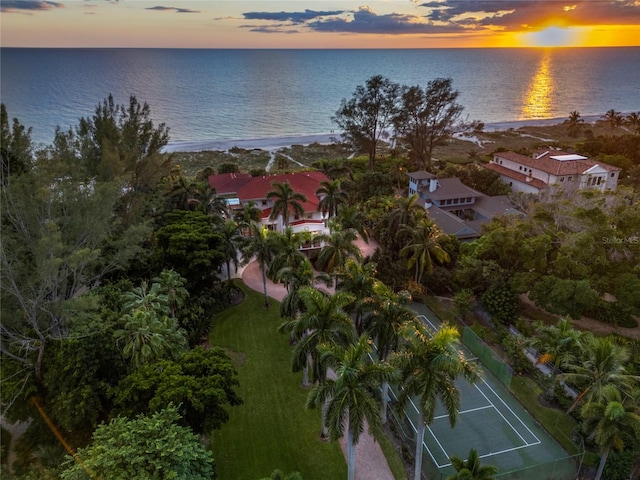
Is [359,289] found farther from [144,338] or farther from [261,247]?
[261,247]

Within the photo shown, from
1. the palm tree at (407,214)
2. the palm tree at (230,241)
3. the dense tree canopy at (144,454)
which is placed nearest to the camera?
the dense tree canopy at (144,454)

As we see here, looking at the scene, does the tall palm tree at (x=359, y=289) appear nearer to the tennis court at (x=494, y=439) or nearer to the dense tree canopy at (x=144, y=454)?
the tennis court at (x=494, y=439)

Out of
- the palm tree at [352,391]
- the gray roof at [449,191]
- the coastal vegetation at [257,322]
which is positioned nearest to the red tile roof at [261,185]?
the coastal vegetation at [257,322]

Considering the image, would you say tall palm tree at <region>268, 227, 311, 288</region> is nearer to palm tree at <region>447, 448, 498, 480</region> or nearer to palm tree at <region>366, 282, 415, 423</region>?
palm tree at <region>366, 282, 415, 423</region>

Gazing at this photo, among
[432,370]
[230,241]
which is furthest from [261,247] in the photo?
[432,370]

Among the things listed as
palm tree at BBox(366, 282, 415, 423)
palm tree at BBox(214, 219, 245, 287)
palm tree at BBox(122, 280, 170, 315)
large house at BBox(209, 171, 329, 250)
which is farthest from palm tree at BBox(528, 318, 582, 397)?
palm tree at BBox(214, 219, 245, 287)

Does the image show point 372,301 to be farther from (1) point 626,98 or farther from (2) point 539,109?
(1) point 626,98

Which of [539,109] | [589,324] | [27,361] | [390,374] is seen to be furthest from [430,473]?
[539,109]
